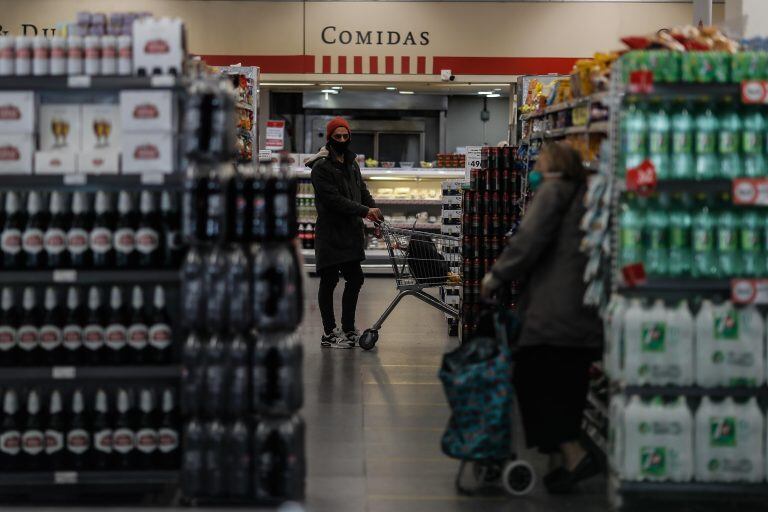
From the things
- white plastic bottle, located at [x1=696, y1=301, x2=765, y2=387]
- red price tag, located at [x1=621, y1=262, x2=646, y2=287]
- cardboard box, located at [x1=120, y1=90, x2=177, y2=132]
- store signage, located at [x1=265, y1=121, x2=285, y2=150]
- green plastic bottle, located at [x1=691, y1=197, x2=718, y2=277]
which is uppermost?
store signage, located at [x1=265, y1=121, x2=285, y2=150]

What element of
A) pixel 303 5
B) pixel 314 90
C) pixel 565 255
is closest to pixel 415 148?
pixel 314 90

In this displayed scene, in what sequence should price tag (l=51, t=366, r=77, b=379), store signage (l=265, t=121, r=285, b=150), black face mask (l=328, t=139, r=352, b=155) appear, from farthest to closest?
1. store signage (l=265, t=121, r=285, b=150)
2. black face mask (l=328, t=139, r=352, b=155)
3. price tag (l=51, t=366, r=77, b=379)

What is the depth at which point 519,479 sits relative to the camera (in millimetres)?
4918

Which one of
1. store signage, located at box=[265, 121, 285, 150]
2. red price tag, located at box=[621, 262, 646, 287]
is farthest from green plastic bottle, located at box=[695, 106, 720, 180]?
store signage, located at box=[265, 121, 285, 150]

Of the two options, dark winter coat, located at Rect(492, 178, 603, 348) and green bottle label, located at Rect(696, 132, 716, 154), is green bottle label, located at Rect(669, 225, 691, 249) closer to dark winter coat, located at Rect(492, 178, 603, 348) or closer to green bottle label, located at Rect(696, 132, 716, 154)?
green bottle label, located at Rect(696, 132, 716, 154)

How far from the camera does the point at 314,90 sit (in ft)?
53.9

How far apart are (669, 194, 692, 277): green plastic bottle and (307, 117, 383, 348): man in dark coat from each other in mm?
4214

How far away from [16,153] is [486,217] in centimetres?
→ 475

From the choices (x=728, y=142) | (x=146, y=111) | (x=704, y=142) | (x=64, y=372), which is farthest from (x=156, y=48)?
(x=728, y=142)

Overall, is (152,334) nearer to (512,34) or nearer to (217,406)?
(217,406)

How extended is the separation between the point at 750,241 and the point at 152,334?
2.61 m

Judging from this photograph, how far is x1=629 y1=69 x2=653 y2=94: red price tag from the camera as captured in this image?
4.43 meters

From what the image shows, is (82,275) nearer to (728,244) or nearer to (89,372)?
(89,372)

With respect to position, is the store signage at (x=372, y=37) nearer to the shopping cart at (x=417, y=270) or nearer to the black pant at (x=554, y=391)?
the shopping cart at (x=417, y=270)
